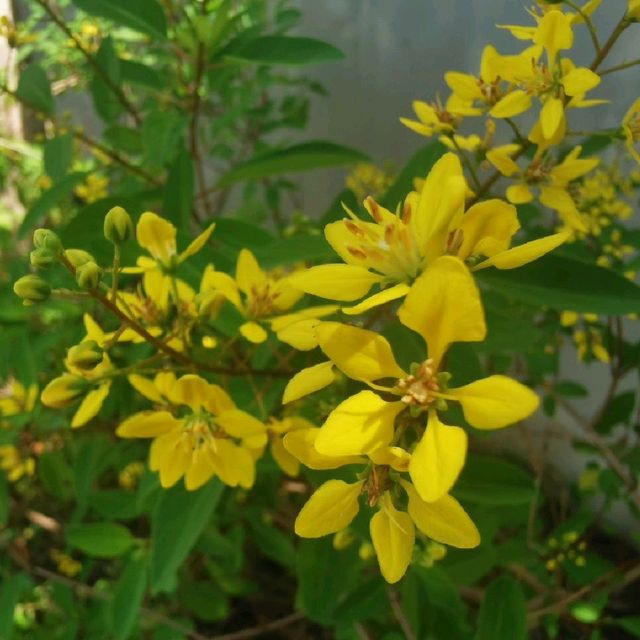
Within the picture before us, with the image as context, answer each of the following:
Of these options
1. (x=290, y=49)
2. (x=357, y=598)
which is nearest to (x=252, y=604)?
(x=357, y=598)

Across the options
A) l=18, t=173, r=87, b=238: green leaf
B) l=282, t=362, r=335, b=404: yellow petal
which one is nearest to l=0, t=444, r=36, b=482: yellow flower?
l=18, t=173, r=87, b=238: green leaf

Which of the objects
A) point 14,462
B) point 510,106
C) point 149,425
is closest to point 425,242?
point 510,106

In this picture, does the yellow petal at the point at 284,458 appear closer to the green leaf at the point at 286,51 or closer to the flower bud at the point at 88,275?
the flower bud at the point at 88,275

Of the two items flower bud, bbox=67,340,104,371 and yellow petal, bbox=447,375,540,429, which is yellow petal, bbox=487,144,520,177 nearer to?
yellow petal, bbox=447,375,540,429

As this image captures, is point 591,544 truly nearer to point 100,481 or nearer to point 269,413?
point 269,413

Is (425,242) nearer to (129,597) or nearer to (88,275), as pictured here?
(88,275)

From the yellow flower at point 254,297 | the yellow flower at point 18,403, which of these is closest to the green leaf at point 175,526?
the yellow flower at point 254,297
